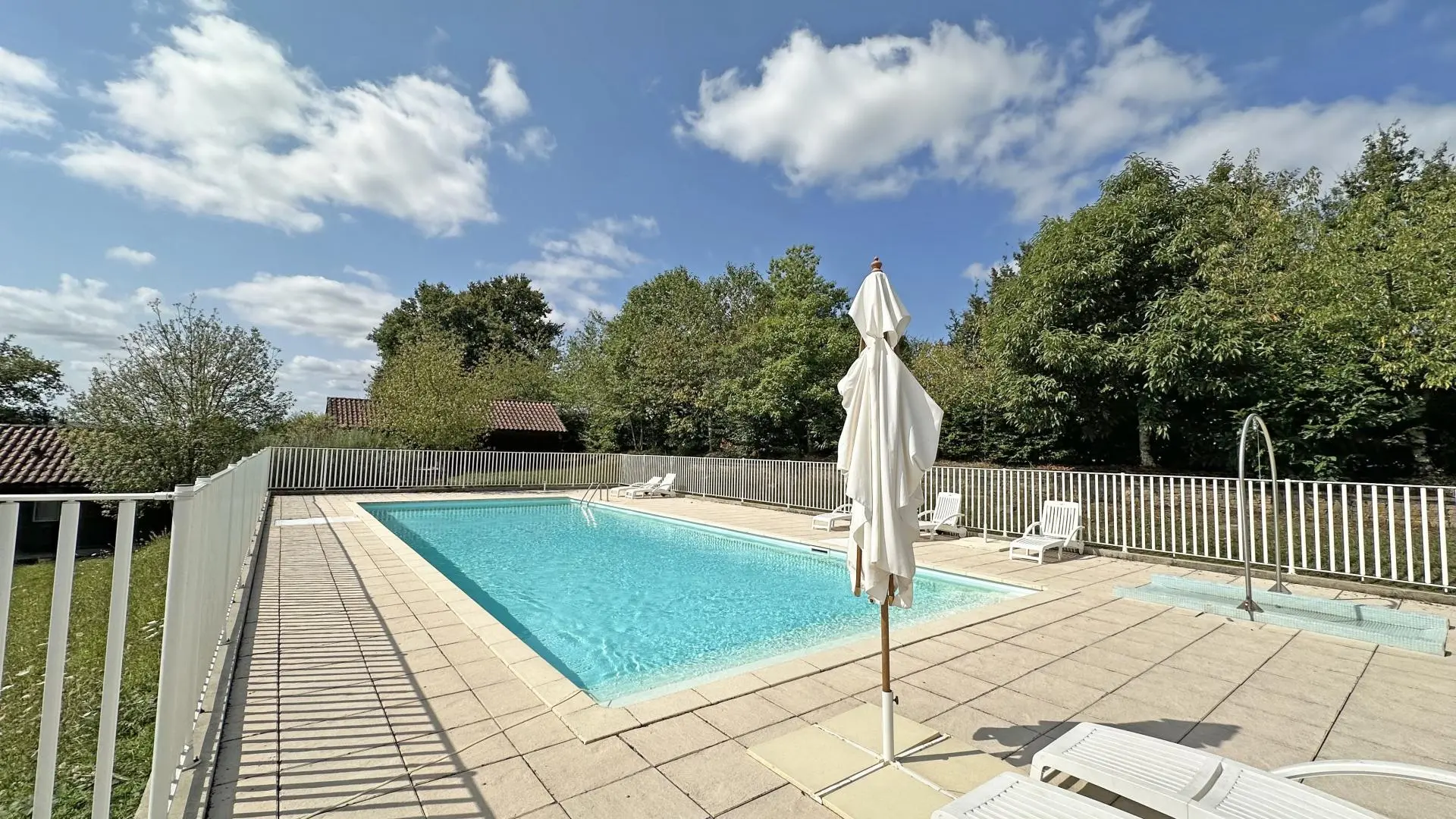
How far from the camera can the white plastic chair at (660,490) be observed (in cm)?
1738

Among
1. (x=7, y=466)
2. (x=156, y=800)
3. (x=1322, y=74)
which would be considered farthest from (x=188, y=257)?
(x=1322, y=74)

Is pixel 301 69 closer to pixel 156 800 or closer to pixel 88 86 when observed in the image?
pixel 88 86

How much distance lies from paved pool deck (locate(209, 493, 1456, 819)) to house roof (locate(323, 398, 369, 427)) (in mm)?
24304

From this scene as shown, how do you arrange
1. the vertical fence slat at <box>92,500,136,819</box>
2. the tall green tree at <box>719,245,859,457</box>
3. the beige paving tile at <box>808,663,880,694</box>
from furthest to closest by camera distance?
the tall green tree at <box>719,245,859,457</box>, the beige paving tile at <box>808,663,880,694</box>, the vertical fence slat at <box>92,500,136,819</box>

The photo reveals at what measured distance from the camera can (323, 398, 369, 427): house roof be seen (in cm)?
2631

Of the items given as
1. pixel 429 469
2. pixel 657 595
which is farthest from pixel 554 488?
Result: pixel 657 595

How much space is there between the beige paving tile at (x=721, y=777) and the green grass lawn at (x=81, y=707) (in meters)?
2.18

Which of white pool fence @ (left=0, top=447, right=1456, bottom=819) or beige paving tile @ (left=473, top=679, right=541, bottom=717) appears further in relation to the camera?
beige paving tile @ (left=473, top=679, right=541, bottom=717)

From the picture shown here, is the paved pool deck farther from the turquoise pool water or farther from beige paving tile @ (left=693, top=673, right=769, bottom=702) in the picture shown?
the turquoise pool water

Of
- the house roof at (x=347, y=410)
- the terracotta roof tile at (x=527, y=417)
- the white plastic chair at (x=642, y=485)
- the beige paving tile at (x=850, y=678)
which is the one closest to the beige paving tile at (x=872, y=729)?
the beige paving tile at (x=850, y=678)

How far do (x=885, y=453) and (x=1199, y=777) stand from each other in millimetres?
1551

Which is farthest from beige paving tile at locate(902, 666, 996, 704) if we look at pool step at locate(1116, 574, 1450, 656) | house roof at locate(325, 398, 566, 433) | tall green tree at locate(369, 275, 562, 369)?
tall green tree at locate(369, 275, 562, 369)

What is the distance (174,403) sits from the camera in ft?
51.4

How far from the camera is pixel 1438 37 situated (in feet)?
35.0
